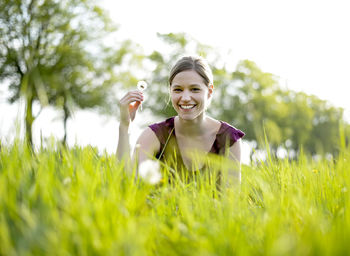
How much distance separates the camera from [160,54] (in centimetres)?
2336

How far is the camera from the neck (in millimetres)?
3987

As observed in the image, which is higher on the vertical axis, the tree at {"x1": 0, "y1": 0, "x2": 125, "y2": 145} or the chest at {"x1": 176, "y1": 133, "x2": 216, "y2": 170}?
the tree at {"x1": 0, "y1": 0, "x2": 125, "y2": 145}

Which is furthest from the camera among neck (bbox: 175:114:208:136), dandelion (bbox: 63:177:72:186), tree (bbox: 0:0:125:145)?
tree (bbox: 0:0:125:145)

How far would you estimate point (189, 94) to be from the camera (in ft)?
12.1

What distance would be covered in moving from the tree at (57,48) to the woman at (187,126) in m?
13.6

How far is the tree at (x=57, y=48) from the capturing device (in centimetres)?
1764

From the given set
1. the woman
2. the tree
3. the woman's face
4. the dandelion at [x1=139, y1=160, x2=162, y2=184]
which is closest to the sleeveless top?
the woman

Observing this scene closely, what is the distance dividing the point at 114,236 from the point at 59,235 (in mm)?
205

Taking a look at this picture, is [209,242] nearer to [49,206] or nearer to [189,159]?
[49,206]

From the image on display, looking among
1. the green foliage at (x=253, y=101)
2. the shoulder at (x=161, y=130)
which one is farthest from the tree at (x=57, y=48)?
the shoulder at (x=161, y=130)

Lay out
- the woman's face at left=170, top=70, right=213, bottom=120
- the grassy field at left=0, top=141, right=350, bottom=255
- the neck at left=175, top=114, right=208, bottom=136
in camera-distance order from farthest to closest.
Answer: the neck at left=175, top=114, right=208, bottom=136, the woman's face at left=170, top=70, right=213, bottom=120, the grassy field at left=0, top=141, right=350, bottom=255

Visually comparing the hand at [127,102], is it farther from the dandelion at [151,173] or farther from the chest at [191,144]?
the dandelion at [151,173]

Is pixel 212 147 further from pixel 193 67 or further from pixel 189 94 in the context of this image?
pixel 193 67

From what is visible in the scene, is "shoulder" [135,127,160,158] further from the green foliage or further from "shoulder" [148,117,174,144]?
the green foliage
